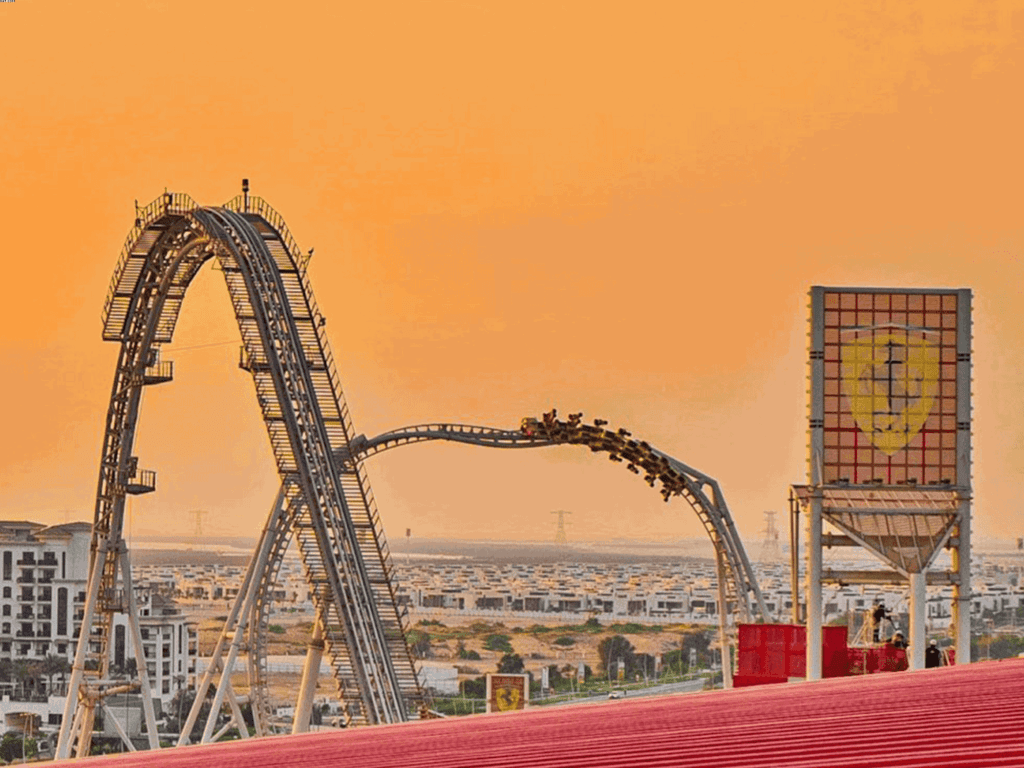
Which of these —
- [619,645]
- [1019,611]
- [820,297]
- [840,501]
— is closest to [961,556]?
[840,501]

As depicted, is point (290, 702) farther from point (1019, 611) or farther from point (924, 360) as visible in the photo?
point (924, 360)

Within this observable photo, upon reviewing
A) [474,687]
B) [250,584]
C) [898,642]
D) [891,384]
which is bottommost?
[474,687]

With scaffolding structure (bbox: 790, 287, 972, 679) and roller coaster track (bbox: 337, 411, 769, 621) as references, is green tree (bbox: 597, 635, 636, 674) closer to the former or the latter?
roller coaster track (bbox: 337, 411, 769, 621)

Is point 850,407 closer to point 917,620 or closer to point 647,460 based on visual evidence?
point 917,620

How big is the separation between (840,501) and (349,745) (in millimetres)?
11152

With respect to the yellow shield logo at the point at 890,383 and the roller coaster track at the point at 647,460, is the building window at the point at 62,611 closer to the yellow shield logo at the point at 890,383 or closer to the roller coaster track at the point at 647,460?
the roller coaster track at the point at 647,460

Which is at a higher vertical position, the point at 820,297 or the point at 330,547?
the point at 820,297

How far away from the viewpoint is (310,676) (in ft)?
112

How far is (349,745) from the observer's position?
12.9 metres

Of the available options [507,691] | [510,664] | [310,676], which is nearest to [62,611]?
[510,664]

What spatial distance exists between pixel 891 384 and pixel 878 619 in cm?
242

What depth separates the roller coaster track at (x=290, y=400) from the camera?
3206cm

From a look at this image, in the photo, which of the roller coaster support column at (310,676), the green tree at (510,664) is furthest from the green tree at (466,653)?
the roller coaster support column at (310,676)

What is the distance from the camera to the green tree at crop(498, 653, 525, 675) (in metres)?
97.1
